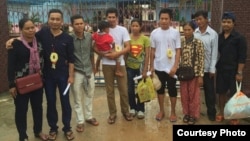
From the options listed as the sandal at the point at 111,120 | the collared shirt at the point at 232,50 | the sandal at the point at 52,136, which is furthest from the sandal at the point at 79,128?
the collared shirt at the point at 232,50

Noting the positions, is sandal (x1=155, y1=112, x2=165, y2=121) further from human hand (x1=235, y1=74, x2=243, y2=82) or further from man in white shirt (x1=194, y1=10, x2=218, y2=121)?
human hand (x1=235, y1=74, x2=243, y2=82)

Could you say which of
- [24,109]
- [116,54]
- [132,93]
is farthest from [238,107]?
[24,109]

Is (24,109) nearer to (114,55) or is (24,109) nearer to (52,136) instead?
(52,136)

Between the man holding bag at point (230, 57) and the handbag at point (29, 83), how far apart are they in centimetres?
280

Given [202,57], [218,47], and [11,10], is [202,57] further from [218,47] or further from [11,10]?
[11,10]

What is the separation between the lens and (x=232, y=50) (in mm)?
4672

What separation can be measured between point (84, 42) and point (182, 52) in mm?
1541

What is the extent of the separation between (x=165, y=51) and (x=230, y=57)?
101 centimetres

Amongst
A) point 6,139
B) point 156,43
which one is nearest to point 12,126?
point 6,139

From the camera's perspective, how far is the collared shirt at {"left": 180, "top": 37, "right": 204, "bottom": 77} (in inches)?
183

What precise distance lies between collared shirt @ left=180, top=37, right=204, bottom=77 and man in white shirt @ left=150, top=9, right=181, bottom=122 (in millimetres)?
117

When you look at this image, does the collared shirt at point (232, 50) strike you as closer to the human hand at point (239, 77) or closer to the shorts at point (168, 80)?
the human hand at point (239, 77)

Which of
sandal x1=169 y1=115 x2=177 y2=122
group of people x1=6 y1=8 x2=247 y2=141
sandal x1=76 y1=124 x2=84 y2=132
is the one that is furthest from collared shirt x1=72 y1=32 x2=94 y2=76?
sandal x1=169 y1=115 x2=177 y2=122

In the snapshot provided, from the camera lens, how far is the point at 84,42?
4.52 metres
